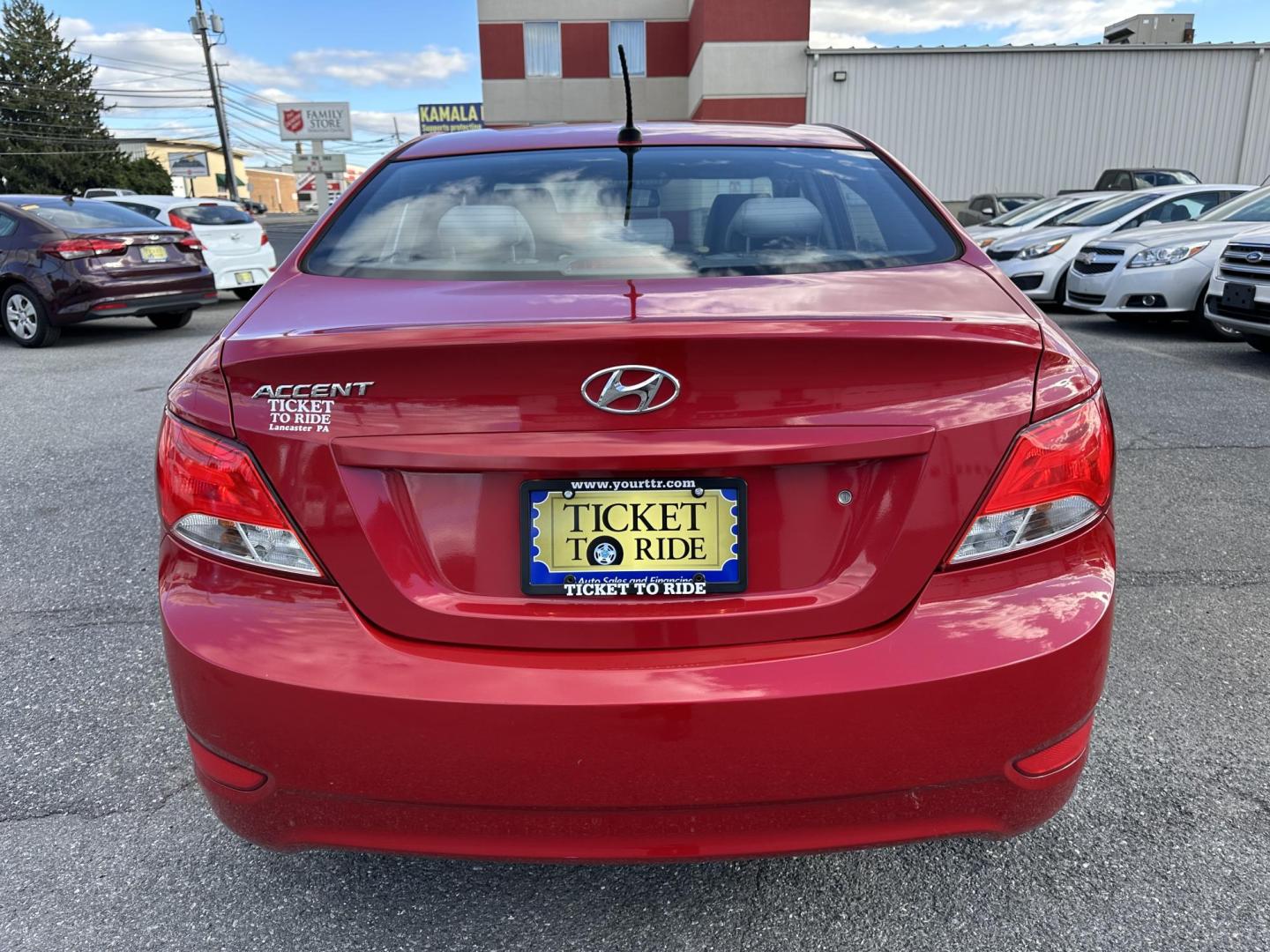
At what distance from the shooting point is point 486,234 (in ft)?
6.93

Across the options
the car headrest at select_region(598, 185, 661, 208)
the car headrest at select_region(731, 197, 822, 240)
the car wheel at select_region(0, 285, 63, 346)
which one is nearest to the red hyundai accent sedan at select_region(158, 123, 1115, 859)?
the car headrest at select_region(731, 197, 822, 240)

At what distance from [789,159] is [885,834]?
1692 millimetres

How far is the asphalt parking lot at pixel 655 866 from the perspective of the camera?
1889 millimetres

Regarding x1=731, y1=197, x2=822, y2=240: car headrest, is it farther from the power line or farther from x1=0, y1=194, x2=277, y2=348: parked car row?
the power line

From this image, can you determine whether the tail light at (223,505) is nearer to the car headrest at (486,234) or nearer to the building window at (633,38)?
the car headrest at (486,234)

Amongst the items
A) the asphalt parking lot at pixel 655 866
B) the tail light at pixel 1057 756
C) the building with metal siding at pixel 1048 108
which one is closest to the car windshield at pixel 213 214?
the asphalt parking lot at pixel 655 866

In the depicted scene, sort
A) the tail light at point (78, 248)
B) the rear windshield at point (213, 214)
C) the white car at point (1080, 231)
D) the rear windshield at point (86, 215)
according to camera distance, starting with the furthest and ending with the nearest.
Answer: the rear windshield at point (213, 214), the white car at point (1080, 231), the rear windshield at point (86, 215), the tail light at point (78, 248)

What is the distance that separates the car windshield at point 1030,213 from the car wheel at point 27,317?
39.9 ft

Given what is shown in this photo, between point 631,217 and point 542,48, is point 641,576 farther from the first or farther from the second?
point 542,48

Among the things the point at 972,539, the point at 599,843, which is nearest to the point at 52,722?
the point at 599,843

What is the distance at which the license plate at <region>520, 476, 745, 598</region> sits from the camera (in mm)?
1511

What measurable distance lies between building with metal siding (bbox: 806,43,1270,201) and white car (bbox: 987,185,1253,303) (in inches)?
515

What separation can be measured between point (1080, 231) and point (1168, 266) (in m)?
2.40

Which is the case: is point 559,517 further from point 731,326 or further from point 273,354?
point 273,354
